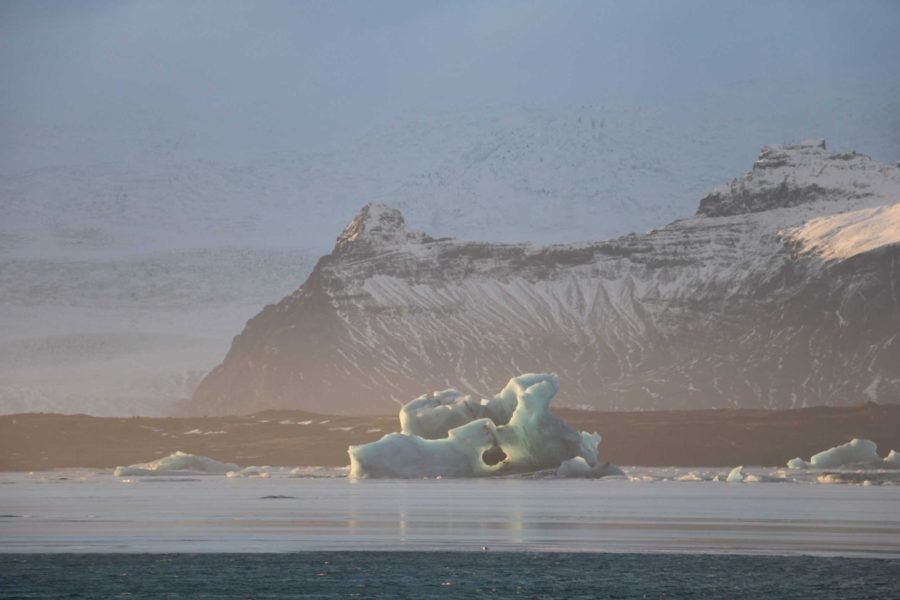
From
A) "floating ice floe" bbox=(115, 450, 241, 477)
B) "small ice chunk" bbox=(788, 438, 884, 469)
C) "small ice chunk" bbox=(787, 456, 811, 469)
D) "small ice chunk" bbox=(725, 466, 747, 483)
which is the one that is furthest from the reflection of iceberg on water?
"floating ice floe" bbox=(115, 450, 241, 477)

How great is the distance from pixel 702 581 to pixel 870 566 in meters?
6.30

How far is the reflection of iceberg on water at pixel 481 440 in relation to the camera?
4860 inches

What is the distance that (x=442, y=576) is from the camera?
49.2m

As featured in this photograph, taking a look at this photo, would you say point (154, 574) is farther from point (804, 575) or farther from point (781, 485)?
point (781, 485)

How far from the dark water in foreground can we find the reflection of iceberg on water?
67.3 m

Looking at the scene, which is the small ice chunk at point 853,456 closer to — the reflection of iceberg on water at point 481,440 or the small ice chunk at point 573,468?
the reflection of iceberg on water at point 481,440

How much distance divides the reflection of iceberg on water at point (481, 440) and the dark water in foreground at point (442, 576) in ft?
221

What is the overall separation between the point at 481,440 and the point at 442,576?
245 feet

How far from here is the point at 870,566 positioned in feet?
167

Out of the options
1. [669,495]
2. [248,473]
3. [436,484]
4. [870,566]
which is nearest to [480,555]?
[870,566]

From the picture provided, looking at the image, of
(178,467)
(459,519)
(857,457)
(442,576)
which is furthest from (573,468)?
(442,576)

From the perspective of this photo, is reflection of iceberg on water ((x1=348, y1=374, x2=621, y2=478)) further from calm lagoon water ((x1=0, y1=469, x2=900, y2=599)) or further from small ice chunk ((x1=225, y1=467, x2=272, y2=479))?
small ice chunk ((x1=225, y1=467, x2=272, y2=479))

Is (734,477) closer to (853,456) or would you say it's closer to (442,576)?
(853,456)

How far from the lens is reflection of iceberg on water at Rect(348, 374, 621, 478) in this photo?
12344cm
